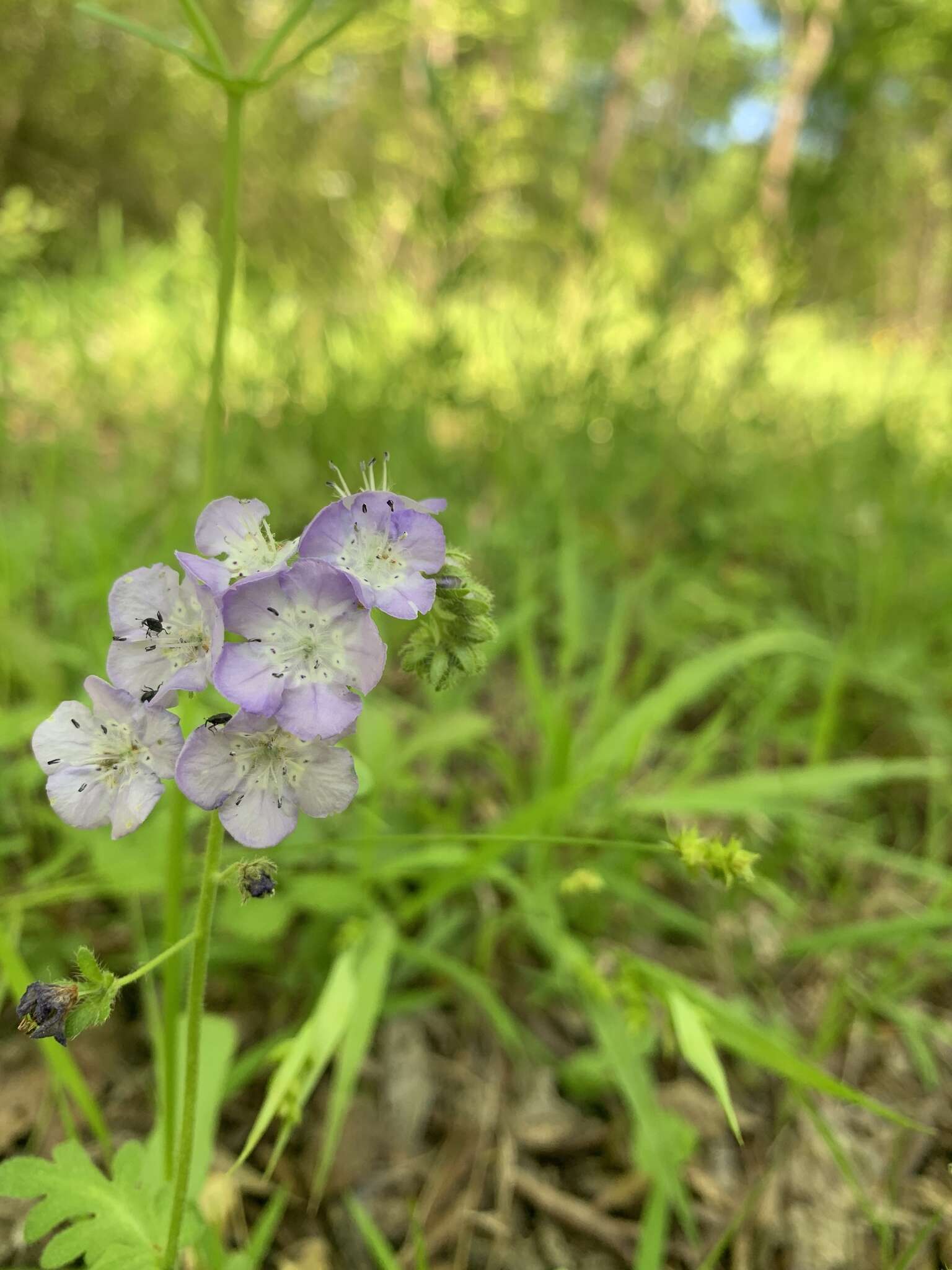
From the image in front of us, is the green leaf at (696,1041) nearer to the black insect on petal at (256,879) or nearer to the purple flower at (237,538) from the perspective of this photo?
the black insect on petal at (256,879)

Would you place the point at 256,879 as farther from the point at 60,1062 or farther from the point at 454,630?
the point at 60,1062

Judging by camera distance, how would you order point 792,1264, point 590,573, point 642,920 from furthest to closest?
1. point 590,573
2. point 642,920
3. point 792,1264

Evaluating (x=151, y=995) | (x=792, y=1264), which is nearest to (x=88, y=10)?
(x=151, y=995)

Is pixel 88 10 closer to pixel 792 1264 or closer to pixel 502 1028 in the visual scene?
pixel 502 1028

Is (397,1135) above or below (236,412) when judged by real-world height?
below

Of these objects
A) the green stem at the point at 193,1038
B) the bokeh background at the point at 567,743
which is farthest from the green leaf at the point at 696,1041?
the green stem at the point at 193,1038

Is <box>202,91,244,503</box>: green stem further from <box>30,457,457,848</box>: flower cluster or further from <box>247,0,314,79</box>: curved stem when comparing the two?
<box>30,457,457,848</box>: flower cluster

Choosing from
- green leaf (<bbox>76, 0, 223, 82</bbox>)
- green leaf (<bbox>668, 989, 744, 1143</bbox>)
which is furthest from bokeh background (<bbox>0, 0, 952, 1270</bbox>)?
green leaf (<bbox>76, 0, 223, 82</bbox>)
